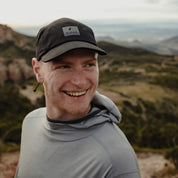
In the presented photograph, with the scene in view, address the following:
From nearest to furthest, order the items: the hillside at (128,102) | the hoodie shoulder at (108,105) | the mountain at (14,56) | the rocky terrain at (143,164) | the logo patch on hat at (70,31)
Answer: the logo patch on hat at (70,31), the hoodie shoulder at (108,105), the rocky terrain at (143,164), the hillside at (128,102), the mountain at (14,56)

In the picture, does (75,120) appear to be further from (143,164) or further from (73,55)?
(143,164)

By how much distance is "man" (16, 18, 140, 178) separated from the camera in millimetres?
1742

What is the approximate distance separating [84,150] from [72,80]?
0.65 meters

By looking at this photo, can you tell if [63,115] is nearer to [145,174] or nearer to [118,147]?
[118,147]

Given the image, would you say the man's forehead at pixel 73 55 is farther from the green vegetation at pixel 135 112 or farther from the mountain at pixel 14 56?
the mountain at pixel 14 56

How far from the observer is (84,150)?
6.08ft

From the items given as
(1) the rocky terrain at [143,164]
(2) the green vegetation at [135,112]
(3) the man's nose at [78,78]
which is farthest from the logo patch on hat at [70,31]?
(1) the rocky terrain at [143,164]

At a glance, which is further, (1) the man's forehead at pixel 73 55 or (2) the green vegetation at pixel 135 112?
(2) the green vegetation at pixel 135 112

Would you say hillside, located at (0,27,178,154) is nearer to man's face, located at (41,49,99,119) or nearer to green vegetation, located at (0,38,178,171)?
green vegetation, located at (0,38,178,171)

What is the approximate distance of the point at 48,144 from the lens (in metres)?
2.11

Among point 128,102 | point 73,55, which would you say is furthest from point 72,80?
point 128,102

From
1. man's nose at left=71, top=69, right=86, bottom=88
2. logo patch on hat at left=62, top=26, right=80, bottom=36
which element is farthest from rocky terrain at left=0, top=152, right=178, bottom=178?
logo patch on hat at left=62, top=26, right=80, bottom=36

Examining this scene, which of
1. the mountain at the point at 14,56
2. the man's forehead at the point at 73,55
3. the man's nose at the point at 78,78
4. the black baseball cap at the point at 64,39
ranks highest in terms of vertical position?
the black baseball cap at the point at 64,39

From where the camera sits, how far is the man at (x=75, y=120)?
1742 mm
